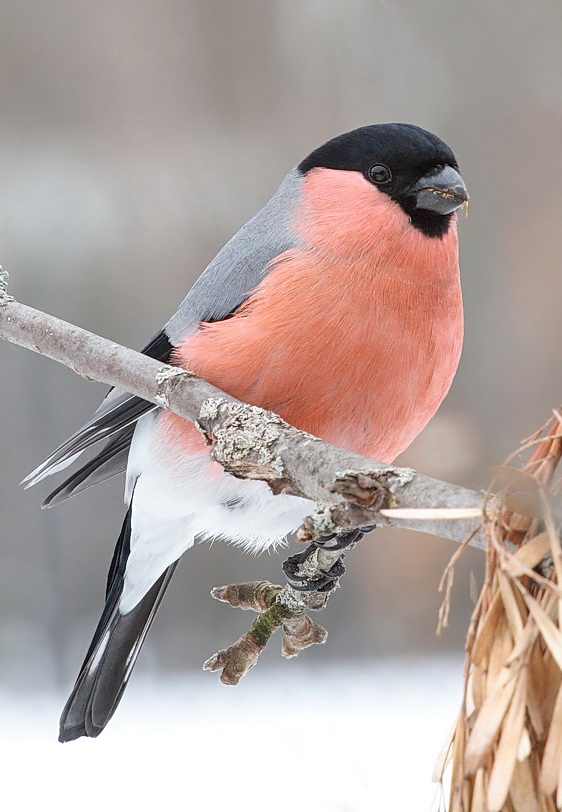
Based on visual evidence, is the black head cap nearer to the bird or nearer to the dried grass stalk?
the bird

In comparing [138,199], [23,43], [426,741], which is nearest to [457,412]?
[426,741]

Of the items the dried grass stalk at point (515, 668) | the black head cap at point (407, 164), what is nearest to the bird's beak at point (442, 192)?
the black head cap at point (407, 164)

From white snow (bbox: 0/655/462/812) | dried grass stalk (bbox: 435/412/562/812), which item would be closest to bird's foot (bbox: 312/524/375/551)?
dried grass stalk (bbox: 435/412/562/812)

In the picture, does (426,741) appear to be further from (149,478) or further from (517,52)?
(517,52)

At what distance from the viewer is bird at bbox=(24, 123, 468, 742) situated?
27.6 inches

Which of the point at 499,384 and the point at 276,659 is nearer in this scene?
the point at 499,384

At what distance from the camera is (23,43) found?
1.30 meters

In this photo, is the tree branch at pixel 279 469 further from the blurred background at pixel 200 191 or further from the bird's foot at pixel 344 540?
the blurred background at pixel 200 191

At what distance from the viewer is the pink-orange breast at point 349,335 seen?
0.70m

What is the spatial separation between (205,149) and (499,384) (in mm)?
604

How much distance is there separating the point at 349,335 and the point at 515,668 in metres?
0.39

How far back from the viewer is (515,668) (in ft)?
1.09

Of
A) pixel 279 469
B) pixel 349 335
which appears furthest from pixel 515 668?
pixel 349 335

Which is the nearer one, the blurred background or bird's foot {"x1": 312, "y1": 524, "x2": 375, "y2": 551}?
bird's foot {"x1": 312, "y1": 524, "x2": 375, "y2": 551}
